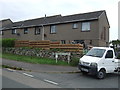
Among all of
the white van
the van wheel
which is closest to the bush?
the white van

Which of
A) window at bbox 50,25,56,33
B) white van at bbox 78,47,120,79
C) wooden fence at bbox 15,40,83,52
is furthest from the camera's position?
window at bbox 50,25,56,33

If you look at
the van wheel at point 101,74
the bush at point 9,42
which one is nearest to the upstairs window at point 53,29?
the bush at point 9,42

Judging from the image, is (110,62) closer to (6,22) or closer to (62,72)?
(62,72)

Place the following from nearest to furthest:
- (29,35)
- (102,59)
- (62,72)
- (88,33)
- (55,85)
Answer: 1. (55,85)
2. (102,59)
3. (62,72)
4. (88,33)
5. (29,35)

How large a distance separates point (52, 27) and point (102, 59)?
19379mm

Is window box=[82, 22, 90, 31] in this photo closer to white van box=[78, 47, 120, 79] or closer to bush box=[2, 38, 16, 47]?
bush box=[2, 38, 16, 47]

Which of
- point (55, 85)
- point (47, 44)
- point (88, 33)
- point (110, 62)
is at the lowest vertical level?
point (55, 85)

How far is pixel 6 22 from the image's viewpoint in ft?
148

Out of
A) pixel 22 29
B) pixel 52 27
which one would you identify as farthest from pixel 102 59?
pixel 22 29

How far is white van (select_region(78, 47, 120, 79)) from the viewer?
34.4 feet

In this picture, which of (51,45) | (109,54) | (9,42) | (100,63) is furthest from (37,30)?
(100,63)

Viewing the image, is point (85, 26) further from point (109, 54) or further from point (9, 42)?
point (109, 54)

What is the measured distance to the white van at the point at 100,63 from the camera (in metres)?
10.5

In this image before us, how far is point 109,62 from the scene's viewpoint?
11.3 metres
